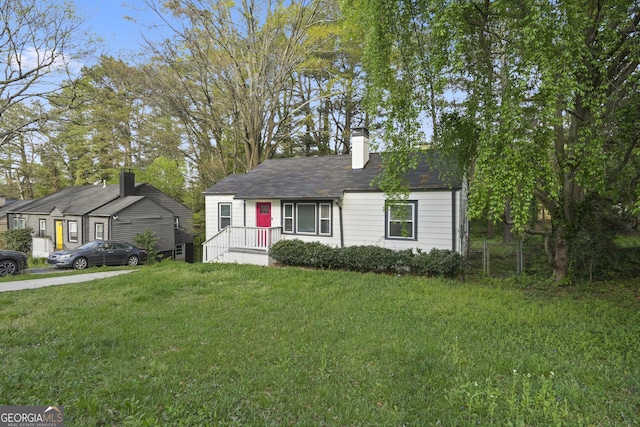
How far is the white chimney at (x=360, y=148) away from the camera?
12.9 meters

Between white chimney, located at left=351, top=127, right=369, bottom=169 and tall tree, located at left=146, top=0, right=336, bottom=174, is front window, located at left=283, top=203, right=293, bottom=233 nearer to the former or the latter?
white chimney, located at left=351, top=127, right=369, bottom=169

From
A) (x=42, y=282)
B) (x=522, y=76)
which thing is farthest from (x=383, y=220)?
(x=42, y=282)

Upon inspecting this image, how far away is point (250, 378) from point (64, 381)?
1.93 m

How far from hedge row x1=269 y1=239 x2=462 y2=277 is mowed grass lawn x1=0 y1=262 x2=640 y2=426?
2.08 m

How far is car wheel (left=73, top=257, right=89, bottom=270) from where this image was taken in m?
15.3

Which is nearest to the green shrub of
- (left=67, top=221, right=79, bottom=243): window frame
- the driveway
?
the driveway

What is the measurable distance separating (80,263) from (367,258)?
13472mm

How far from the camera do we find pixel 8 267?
12.5 meters

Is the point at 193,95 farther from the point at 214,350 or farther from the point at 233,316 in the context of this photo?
the point at 214,350

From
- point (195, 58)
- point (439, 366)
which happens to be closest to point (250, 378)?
point (439, 366)

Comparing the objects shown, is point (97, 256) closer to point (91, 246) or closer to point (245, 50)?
point (91, 246)

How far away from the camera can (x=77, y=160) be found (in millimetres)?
29609

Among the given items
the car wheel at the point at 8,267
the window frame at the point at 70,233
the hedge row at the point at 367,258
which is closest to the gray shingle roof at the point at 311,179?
the hedge row at the point at 367,258

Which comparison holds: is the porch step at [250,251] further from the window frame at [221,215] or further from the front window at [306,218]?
the window frame at [221,215]
